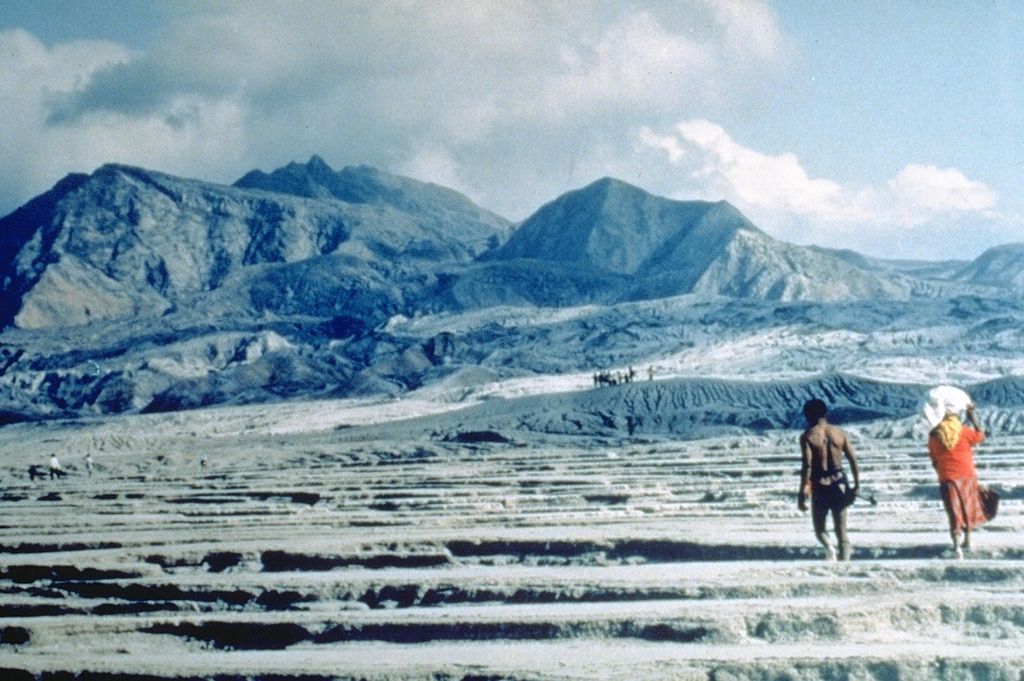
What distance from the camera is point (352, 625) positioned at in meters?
5.61

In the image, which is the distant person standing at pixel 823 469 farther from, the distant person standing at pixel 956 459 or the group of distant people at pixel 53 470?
the group of distant people at pixel 53 470

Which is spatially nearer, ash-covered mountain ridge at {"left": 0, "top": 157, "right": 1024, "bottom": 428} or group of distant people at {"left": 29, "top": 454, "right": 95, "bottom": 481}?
group of distant people at {"left": 29, "top": 454, "right": 95, "bottom": 481}

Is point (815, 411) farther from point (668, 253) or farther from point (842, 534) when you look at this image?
point (668, 253)

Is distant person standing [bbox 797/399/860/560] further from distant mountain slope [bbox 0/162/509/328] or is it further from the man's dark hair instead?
distant mountain slope [bbox 0/162/509/328]

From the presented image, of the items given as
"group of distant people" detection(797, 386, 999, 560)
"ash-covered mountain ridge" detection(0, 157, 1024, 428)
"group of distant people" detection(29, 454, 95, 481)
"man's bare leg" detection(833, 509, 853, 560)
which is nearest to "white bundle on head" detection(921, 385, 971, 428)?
"group of distant people" detection(797, 386, 999, 560)

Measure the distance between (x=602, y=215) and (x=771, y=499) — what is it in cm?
7200

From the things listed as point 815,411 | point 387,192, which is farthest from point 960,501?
point 387,192

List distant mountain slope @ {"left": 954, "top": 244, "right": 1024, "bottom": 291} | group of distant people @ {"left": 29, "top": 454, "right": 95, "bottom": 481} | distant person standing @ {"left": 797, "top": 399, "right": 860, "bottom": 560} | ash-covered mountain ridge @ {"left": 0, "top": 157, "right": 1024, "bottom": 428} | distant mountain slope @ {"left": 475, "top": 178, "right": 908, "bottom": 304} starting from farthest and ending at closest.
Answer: distant mountain slope @ {"left": 954, "top": 244, "right": 1024, "bottom": 291}
distant mountain slope @ {"left": 475, "top": 178, "right": 908, "bottom": 304}
ash-covered mountain ridge @ {"left": 0, "top": 157, "right": 1024, "bottom": 428}
group of distant people @ {"left": 29, "top": 454, "right": 95, "bottom": 481}
distant person standing @ {"left": 797, "top": 399, "right": 860, "bottom": 560}

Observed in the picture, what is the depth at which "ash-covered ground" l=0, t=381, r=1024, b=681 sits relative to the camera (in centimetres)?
479

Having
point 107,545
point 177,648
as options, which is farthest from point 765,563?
point 107,545

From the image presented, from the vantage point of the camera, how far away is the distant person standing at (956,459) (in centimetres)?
600

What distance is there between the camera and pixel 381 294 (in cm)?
7350

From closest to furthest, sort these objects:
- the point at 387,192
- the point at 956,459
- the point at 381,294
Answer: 1. the point at 956,459
2. the point at 381,294
3. the point at 387,192

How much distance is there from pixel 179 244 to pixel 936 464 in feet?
297
